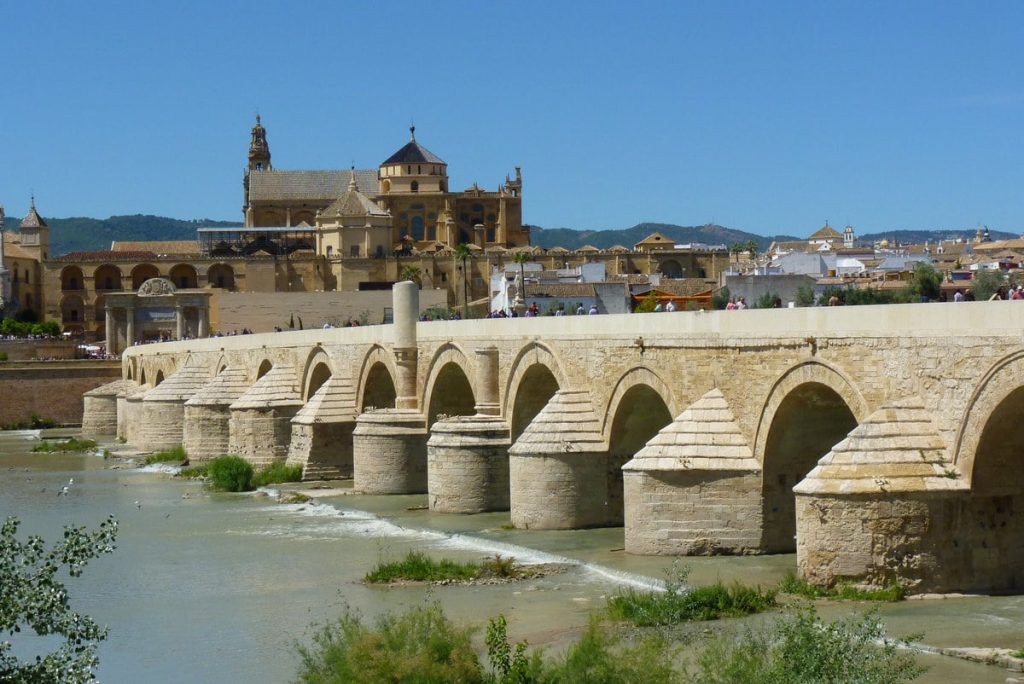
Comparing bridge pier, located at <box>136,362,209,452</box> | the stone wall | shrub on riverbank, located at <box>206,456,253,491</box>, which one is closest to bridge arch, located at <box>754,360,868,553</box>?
shrub on riverbank, located at <box>206,456,253,491</box>

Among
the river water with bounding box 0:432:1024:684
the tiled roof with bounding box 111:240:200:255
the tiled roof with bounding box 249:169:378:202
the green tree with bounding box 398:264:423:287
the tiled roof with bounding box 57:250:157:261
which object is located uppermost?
the tiled roof with bounding box 249:169:378:202

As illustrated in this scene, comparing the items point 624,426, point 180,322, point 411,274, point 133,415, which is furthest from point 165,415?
point 411,274

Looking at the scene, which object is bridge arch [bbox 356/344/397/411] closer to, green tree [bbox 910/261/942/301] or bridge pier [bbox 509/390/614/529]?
bridge pier [bbox 509/390/614/529]

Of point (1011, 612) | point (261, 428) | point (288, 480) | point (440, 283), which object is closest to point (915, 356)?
point (1011, 612)

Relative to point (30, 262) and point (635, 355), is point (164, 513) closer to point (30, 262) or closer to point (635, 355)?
point (635, 355)

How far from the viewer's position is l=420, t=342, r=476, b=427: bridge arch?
2934 centimetres

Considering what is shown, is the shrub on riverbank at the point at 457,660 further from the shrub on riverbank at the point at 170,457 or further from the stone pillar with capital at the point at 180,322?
the stone pillar with capital at the point at 180,322

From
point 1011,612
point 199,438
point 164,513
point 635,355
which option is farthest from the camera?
point 199,438

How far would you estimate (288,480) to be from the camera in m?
33.1

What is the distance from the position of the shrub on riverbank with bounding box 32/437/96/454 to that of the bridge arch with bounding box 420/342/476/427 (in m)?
20.3

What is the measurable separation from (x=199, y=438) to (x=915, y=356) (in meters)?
26.5

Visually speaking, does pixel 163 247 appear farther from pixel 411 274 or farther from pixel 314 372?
pixel 314 372

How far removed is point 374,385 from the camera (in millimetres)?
33844

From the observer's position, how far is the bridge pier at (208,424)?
4003cm
